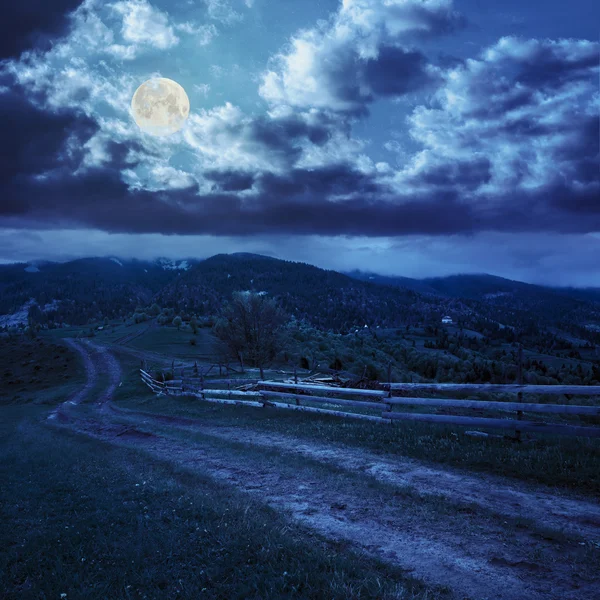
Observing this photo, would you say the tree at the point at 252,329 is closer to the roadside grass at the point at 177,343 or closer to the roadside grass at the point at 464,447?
the roadside grass at the point at 177,343

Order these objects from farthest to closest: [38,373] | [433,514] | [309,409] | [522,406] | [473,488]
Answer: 1. [38,373]
2. [309,409]
3. [522,406]
4. [473,488]
5. [433,514]

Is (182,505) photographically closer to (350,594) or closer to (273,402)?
(350,594)

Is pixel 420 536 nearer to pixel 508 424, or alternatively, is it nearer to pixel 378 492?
pixel 378 492

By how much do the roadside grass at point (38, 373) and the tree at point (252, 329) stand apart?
18532 mm

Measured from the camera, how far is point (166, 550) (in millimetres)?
5898

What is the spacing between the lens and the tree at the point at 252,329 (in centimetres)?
5288

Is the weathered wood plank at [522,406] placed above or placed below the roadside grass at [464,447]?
above

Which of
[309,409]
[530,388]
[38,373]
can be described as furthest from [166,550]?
[38,373]

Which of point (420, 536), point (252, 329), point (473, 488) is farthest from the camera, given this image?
point (252, 329)

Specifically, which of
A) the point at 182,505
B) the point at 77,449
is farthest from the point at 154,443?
the point at 182,505

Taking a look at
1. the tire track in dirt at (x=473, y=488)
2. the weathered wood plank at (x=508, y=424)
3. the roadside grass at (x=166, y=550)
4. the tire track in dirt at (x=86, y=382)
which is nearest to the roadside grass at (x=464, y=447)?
the weathered wood plank at (x=508, y=424)

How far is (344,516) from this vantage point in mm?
7234

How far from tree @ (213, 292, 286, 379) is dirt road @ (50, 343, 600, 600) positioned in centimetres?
3995

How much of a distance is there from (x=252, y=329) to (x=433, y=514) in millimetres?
46915
